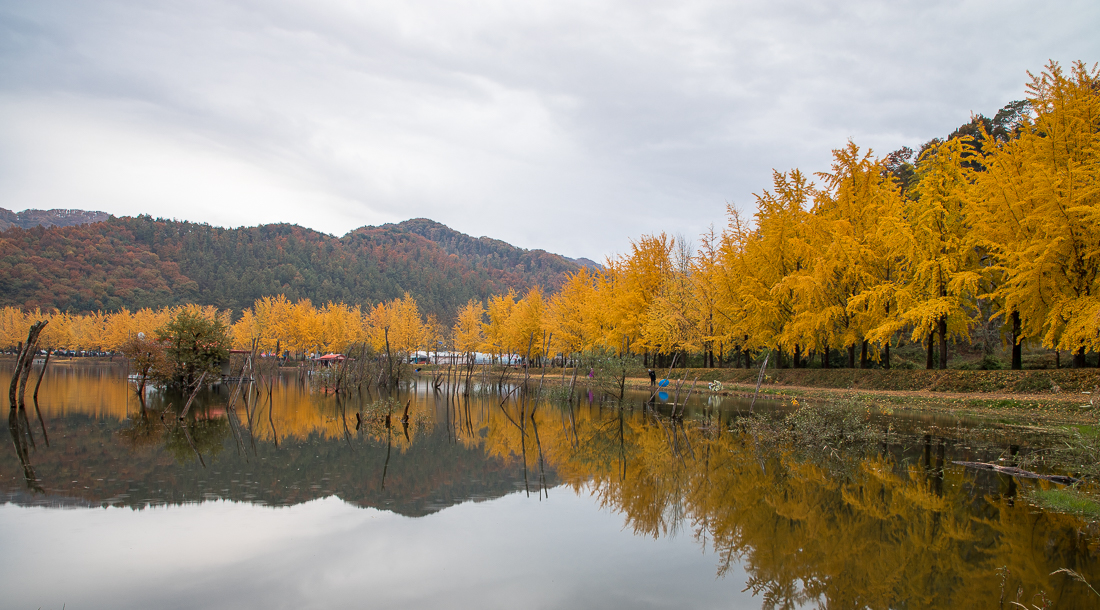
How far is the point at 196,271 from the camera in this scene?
13338 centimetres

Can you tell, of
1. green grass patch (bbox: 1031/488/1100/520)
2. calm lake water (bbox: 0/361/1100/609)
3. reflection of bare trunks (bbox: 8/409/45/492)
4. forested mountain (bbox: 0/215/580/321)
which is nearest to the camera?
calm lake water (bbox: 0/361/1100/609)

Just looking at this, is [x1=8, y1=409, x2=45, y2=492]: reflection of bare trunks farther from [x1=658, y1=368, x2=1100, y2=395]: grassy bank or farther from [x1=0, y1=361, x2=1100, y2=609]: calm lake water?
[x1=658, y1=368, x2=1100, y2=395]: grassy bank

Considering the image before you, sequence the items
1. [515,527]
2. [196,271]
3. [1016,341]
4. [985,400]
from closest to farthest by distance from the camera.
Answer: [515,527], [985,400], [1016,341], [196,271]

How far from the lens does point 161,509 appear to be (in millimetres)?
9070

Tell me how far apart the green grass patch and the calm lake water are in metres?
0.38

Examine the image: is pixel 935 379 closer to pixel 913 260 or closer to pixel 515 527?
pixel 913 260

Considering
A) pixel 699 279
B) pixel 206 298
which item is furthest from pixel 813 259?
pixel 206 298

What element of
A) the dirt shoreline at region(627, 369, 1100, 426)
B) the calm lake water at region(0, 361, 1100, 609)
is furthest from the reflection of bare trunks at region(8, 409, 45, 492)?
the dirt shoreline at region(627, 369, 1100, 426)

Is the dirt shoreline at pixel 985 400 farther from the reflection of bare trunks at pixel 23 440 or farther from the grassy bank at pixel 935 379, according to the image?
the reflection of bare trunks at pixel 23 440

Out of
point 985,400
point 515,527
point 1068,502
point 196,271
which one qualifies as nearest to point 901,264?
point 985,400

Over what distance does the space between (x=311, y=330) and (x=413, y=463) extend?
195ft

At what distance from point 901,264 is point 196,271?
14304cm

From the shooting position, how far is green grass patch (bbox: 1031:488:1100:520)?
8570 millimetres

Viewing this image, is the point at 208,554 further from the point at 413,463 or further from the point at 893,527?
the point at 893,527
